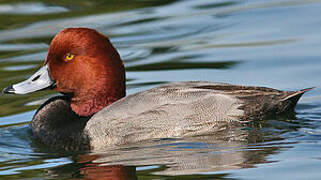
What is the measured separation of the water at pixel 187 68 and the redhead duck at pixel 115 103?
125mm

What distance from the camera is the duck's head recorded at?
6426 millimetres

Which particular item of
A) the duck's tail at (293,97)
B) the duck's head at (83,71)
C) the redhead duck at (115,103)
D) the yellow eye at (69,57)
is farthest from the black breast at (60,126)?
the duck's tail at (293,97)

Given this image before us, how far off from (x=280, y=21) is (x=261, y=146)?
16.1 ft

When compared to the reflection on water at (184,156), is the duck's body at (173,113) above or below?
above

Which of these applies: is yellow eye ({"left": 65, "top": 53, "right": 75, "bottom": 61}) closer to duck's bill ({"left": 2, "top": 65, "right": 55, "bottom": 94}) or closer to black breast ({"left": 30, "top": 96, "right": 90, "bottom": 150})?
duck's bill ({"left": 2, "top": 65, "right": 55, "bottom": 94})

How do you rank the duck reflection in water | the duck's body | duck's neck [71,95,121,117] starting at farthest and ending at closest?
duck's neck [71,95,121,117] < the duck's body < the duck reflection in water

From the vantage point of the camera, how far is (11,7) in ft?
39.3

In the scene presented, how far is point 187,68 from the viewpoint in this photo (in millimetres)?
8711

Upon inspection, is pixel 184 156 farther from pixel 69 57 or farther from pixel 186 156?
pixel 69 57

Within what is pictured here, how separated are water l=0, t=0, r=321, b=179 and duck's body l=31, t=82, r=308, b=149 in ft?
0.35

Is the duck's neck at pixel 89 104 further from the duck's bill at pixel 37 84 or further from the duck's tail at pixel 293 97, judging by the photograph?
the duck's tail at pixel 293 97

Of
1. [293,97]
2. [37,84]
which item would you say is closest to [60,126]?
[37,84]

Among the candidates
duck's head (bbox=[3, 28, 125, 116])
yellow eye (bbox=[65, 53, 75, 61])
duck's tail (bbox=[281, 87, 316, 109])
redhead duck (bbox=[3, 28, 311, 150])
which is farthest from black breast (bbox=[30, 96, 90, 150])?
duck's tail (bbox=[281, 87, 316, 109])

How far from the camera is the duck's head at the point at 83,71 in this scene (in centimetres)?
643
